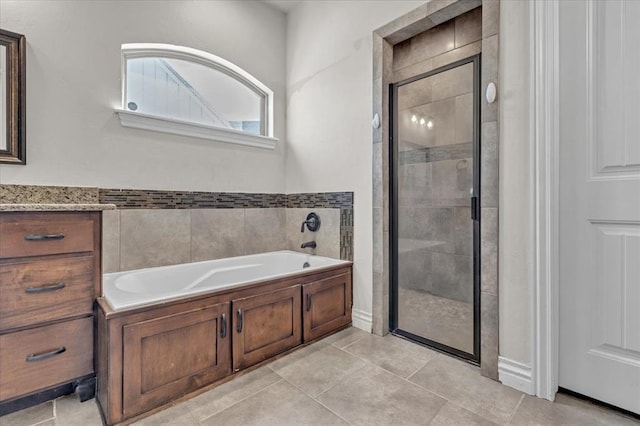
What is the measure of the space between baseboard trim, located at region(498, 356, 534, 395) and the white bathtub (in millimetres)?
1264

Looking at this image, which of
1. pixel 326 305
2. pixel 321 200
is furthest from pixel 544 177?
pixel 321 200

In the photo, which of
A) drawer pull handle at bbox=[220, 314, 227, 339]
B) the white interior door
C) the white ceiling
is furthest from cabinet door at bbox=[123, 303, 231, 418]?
the white ceiling

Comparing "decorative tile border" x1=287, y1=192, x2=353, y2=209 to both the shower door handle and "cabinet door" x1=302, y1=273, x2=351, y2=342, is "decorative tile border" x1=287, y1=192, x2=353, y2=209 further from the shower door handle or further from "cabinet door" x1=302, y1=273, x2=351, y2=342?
the shower door handle

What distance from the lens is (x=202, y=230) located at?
2701 mm

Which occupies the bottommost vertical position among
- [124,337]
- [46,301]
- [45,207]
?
[124,337]

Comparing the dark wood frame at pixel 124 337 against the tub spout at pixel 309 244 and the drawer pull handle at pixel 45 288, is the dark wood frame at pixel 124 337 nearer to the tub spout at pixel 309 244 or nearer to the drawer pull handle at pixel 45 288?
the drawer pull handle at pixel 45 288

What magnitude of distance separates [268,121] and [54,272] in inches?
89.4

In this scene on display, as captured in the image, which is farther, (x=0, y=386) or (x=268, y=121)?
(x=268, y=121)

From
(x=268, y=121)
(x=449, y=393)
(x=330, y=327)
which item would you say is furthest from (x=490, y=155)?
(x=268, y=121)

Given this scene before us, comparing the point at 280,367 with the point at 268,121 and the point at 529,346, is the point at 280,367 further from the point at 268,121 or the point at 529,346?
the point at 268,121

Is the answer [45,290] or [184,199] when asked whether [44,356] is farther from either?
[184,199]

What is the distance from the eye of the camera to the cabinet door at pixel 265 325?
6.22 ft

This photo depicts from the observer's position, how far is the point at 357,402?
1640 millimetres

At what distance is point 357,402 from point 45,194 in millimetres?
2241
